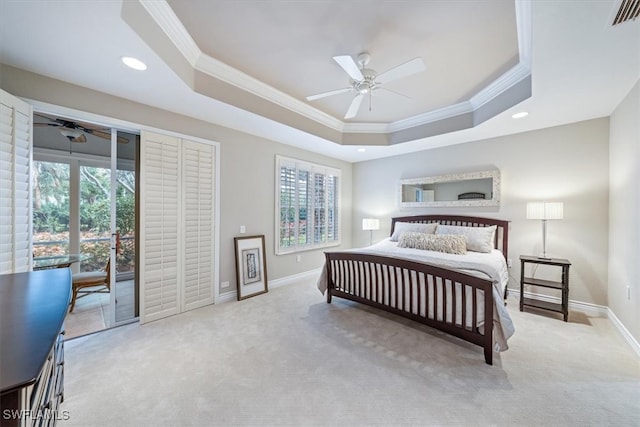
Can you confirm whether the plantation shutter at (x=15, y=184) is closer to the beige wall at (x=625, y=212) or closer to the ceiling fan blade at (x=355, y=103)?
the ceiling fan blade at (x=355, y=103)

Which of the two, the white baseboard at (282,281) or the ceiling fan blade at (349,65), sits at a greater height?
the ceiling fan blade at (349,65)

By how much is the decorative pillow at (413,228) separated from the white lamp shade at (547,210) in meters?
1.30

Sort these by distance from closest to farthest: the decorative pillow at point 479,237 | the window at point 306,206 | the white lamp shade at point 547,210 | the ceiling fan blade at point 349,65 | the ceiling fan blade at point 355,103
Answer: the ceiling fan blade at point 349,65
the ceiling fan blade at point 355,103
the white lamp shade at point 547,210
the decorative pillow at point 479,237
the window at point 306,206

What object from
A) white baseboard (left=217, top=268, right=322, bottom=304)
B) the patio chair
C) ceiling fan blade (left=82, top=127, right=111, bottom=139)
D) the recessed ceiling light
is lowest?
white baseboard (left=217, top=268, right=322, bottom=304)

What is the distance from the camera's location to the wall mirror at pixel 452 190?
13.4 feet

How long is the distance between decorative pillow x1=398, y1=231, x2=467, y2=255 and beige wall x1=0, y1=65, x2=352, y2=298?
1956mm

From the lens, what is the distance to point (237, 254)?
12.4ft

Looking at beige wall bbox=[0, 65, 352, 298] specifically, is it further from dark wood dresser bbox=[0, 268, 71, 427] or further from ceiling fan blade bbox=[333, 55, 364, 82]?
ceiling fan blade bbox=[333, 55, 364, 82]

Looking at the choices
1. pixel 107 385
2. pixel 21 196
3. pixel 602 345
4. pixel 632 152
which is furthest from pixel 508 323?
pixel 21 196

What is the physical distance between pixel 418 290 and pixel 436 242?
1257 millimetres

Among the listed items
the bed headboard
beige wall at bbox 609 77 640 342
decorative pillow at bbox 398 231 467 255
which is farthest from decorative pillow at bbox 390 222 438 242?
beige wall at bbox 609 77 640 342

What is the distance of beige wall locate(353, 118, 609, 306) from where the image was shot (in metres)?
3.23

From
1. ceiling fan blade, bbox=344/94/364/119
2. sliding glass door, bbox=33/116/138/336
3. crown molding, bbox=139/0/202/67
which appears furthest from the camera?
sliding glass door, bbox=33/116/138/336

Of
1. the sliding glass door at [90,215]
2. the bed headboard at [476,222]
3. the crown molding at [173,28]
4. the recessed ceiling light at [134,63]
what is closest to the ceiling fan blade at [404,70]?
the crown molding at [173,28]
